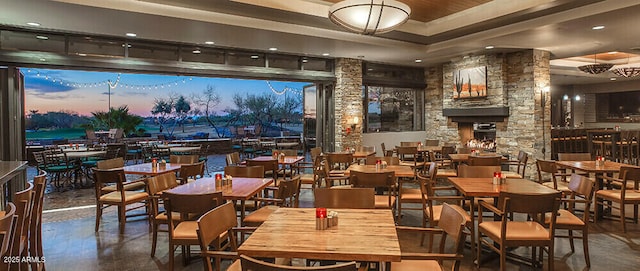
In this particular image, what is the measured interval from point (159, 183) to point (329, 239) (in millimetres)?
2694

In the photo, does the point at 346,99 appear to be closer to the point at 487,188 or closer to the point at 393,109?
the point at 393,109

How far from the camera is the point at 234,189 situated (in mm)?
3852

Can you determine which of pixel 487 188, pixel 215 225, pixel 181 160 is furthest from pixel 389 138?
pixel 215 225

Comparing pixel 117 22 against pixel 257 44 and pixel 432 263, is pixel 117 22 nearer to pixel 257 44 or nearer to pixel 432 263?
pixel 257 44

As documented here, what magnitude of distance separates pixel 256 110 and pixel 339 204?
1304cm

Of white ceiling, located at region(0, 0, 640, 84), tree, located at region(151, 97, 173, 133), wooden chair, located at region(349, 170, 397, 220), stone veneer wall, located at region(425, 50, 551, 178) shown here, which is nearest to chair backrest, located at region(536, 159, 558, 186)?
wooden chair, located at region(349, 170, 397, 220)

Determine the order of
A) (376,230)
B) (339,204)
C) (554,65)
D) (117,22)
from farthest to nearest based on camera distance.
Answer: (554,65)
(117,22)
(339,204)
(376,230)

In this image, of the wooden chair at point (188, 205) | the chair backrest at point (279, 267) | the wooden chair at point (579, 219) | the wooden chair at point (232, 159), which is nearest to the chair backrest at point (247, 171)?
the wooden chair at point (188, 205)

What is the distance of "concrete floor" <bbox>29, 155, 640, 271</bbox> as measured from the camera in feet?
12.3

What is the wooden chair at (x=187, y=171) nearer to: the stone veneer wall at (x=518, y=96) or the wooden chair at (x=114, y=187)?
the wooden chair at (x=114, y=187)

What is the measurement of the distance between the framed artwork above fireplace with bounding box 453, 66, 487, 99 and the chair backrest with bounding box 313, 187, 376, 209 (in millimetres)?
7244

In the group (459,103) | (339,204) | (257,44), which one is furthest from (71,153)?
(459,103)

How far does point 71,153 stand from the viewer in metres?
8.20

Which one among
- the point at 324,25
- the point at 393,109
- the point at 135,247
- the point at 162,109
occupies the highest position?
the point at 324,25
